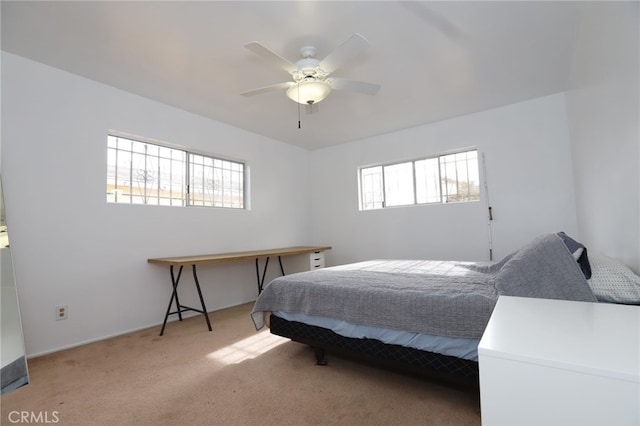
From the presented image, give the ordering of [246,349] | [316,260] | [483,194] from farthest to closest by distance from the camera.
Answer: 1. [316,260]
2. [483,194]
3. [246,349]

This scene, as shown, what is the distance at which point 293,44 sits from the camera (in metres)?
2.23

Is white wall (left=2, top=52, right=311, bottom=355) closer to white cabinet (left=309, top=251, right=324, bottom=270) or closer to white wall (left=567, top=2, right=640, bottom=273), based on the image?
white cabinet (left=309, top=251, right=324, bottom=270)

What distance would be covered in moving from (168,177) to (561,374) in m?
3.65

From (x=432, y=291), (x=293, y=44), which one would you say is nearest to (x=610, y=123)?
(x=432, y=291)

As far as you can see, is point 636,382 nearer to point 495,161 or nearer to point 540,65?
point 540,65

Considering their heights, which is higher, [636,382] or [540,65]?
[540,65]

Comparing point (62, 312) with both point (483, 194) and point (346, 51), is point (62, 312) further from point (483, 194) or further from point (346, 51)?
point (483, 194)

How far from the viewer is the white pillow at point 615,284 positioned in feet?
3.97

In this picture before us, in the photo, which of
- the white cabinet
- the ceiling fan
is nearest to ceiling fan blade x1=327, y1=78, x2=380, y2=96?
the ceiling fan

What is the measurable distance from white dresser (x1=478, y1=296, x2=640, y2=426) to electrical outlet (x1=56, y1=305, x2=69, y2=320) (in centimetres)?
313

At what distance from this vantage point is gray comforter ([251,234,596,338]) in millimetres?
1340

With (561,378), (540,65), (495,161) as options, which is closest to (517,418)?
(561,378)

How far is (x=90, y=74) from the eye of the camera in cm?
262

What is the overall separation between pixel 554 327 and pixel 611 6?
1797 mm
